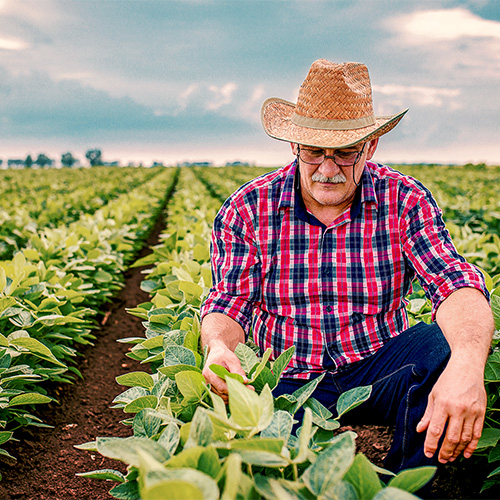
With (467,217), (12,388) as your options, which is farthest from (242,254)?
(467,217)

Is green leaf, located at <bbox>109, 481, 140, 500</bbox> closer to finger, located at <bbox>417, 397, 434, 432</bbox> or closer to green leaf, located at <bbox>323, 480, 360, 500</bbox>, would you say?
green leaf, located at <bbox>323, 480, 360, 500</bbox>

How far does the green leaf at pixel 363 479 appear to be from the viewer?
96 centimetres

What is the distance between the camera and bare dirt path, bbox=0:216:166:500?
2621mm

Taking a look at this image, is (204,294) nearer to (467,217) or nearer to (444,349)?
(444,349)

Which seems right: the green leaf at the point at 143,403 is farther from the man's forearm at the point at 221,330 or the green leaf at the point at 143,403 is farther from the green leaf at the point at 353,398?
the green leaf at the point at 353,398

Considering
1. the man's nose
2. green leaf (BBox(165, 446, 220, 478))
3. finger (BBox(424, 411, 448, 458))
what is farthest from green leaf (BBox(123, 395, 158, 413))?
the man's nose

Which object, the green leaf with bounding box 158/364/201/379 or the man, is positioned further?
the man

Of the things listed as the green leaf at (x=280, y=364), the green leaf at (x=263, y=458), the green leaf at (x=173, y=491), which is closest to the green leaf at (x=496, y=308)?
the green leaf at (x=280, y=364)

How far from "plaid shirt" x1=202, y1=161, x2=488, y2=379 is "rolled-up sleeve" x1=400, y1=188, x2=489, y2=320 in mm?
18

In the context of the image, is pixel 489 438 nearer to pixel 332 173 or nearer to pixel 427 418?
pixel 427 418

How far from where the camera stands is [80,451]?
298 cm

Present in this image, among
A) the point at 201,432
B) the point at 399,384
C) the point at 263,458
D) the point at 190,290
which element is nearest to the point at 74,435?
the point at 190,290

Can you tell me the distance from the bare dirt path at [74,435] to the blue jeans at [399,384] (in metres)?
1.36

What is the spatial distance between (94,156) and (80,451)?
95800 mm
